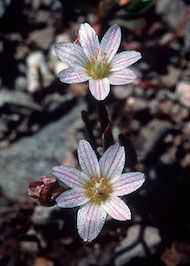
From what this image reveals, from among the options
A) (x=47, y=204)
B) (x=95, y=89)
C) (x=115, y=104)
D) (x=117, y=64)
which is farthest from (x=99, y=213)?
(x=115, y=104)

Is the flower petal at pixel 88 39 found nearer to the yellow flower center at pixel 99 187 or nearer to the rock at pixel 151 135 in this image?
the yellow flower center at pixel 99 187

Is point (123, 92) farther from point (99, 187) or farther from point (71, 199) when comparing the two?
point (71, 199)

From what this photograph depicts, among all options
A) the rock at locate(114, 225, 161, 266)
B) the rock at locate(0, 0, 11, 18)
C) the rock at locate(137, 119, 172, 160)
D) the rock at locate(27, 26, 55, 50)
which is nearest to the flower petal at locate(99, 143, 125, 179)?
the rock at locate(114, 225, 161, 266)

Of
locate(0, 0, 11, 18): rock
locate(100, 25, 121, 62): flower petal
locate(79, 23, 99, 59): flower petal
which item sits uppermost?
locate(0, 0, 11, 18): rock

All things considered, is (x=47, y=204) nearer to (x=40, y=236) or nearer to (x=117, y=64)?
(x=40, y=236)

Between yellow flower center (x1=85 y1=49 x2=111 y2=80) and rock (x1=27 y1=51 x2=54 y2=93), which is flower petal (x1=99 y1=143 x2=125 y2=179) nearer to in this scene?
→ yellow flower center (x1=85 y1=49 x2=111 y2=80)

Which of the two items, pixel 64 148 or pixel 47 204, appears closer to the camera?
pixel 47 204

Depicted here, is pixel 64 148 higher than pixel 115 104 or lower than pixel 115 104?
lower
